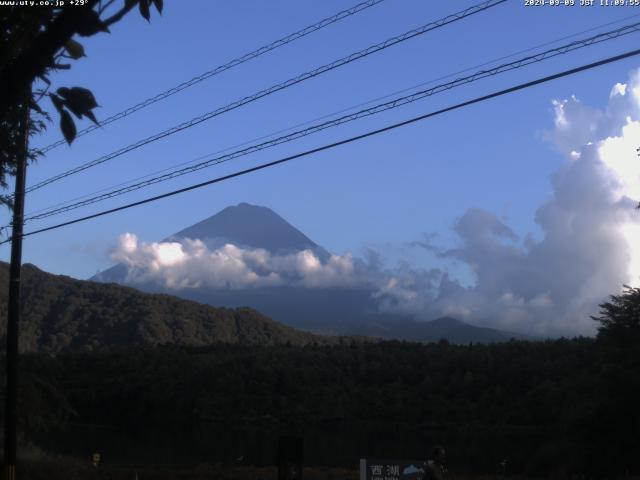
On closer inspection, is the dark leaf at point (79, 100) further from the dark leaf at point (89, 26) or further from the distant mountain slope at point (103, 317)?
the distant mountain slope at point (103, 317)

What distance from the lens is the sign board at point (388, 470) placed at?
12.8 metres

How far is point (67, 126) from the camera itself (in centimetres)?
443

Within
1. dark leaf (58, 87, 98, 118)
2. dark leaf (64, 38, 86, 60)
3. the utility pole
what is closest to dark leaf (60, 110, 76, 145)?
dark leaf (58, 87, 98, 118)

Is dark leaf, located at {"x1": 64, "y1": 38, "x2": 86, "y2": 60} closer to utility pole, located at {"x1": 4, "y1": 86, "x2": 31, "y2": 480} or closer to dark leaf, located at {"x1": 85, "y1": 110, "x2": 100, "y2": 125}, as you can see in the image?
dark leaf, located at {"x1": 85, "y1": 110, "x2": 100, "y2": 125}

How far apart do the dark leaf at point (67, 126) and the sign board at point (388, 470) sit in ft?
31.3

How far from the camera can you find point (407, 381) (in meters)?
110

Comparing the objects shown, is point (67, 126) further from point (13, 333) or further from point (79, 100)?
point (13, 333)

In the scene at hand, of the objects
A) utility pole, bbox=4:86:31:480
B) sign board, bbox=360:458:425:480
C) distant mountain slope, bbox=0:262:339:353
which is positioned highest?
distant mountain slope, bbox=0:262:339:353

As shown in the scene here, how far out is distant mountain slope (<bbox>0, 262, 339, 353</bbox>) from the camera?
519 ft

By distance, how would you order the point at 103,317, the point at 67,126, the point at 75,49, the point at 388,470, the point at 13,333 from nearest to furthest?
1. the point at 67,126
2. the point at 75,49
3. the point at 388,470
4. the point at 13,333
5. the point at 103,317

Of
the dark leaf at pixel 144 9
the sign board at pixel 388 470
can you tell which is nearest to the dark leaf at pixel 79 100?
the dark leaf at pixel 144 9

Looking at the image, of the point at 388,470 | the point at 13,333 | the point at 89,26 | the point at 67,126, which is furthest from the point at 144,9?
the point at 13,333

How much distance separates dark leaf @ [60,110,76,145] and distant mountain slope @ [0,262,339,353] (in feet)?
478

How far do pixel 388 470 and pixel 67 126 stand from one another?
387 inches
